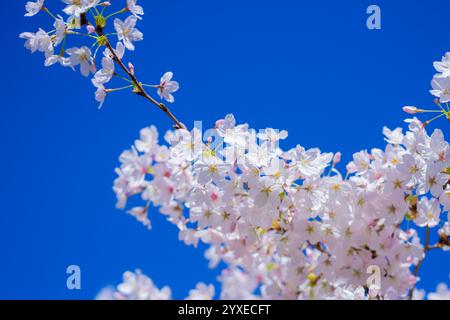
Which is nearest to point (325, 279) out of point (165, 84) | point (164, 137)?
point (164, 137)

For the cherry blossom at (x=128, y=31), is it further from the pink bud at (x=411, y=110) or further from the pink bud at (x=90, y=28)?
the pink bud at (x=411, y=110)

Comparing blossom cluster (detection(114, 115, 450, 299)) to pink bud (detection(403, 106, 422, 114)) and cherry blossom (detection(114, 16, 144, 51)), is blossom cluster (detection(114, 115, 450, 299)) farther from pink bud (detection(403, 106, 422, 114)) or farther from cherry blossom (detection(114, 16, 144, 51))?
cherry blossom (detection(114, 16, 144, 51))

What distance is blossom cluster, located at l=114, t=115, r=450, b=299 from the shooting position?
2.90 metres

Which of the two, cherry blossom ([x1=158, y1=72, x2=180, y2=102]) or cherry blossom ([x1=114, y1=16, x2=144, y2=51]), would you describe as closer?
cherry blossom ([x1=114, y1=16, x2=144, y2=51])

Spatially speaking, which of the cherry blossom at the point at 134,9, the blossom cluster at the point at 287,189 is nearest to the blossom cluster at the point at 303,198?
the blossom cluster at the point at 287,189

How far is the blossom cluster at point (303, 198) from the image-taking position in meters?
2.90

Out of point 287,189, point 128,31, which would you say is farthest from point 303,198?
point 128,31

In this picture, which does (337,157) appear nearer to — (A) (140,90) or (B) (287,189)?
(B) (287,189)

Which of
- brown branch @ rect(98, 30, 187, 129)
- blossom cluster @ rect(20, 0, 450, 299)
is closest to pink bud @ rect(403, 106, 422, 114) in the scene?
blossom cluster @ rect(20, 0, 450, 299)

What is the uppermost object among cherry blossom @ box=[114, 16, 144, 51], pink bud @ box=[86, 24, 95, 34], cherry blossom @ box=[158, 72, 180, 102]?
cherry blossom @ box=[114, 16, 144, 51]

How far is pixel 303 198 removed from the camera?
125 inches
